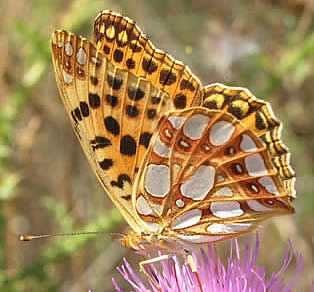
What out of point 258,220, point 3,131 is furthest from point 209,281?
point 3,131

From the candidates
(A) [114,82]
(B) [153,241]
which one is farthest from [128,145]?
(B) [153,241]

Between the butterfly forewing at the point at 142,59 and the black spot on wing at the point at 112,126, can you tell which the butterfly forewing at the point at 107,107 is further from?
the butterfly forewing at the point at 142,59

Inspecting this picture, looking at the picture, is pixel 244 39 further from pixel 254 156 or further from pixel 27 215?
pixel 254 156

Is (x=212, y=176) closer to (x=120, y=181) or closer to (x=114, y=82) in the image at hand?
(x=120, y=181)

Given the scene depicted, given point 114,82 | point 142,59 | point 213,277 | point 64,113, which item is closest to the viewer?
point 114,82

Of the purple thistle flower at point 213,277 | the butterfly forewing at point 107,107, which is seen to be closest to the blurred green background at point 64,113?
the purple thistle flower at point 213,277

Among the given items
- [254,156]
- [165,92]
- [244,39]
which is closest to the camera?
[254,156]
